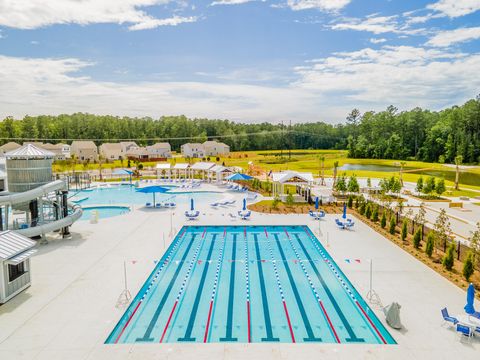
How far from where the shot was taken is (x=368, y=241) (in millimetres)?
18672

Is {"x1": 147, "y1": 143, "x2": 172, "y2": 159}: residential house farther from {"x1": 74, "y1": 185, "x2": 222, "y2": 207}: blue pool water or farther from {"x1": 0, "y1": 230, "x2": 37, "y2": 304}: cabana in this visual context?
{"x1": 0, "y1": 230, "x2": 37, "y2": 304}: cabana

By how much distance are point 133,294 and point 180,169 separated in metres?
32.7

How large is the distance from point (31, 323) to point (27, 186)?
10299 millimetres

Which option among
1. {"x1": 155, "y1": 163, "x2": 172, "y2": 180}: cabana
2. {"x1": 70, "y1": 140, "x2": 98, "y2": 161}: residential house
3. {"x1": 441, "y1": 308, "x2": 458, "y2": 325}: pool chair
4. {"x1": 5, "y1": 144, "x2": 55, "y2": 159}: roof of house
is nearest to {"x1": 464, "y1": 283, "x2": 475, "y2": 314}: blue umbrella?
{"x1": 441, "y1": 308, "x2": 458, "y2": 325}: pool chair

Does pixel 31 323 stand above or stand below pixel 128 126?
below

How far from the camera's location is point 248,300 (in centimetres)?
1222

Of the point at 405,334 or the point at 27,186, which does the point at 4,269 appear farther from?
the point at 405,334

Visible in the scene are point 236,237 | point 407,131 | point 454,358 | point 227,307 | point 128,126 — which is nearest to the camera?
point 454,358

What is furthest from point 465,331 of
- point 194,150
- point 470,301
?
point 194,150

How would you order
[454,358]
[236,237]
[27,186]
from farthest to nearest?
[236,237] → [27,186] → [454,358]

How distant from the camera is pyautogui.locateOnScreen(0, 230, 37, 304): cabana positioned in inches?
460

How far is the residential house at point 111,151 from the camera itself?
72938mm

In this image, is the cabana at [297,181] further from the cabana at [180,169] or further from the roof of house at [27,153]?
the roof of house at [27,153]

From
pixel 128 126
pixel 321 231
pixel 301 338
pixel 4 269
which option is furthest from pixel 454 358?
pixel 128 126
